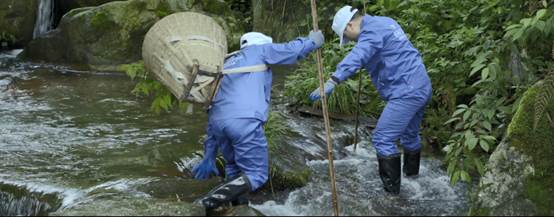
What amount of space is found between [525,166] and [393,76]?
1.25m

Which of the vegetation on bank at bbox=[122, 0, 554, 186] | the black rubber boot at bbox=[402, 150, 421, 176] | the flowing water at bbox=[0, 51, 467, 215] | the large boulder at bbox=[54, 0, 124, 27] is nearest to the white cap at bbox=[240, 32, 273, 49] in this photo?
the vegetation on bank at bbox=[122, 0, 554, 186]

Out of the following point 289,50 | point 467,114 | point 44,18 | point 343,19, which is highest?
point 343,19

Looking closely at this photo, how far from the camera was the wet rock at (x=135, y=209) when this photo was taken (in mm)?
4719

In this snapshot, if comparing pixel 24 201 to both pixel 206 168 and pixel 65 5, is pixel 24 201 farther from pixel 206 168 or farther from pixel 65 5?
pixel 65 5

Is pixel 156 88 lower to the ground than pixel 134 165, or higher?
higher

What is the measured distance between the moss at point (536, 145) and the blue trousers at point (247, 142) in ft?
6.12

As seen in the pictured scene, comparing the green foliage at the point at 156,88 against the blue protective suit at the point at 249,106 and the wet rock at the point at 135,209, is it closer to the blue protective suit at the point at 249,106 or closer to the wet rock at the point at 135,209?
the blue protective suit at the point at 249,106

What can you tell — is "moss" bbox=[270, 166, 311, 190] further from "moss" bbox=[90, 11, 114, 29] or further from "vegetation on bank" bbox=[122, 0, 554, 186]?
"moss" bbox=[90, 11, 114, 29]

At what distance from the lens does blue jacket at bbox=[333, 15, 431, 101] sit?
18.0ft

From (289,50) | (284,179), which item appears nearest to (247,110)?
(289,50)

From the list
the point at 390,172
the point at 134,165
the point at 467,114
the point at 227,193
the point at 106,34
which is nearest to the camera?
the point at 227,193

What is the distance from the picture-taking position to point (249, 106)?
4.96m

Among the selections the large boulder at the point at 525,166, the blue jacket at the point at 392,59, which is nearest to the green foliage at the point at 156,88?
the blue jacket at the point at 392,59

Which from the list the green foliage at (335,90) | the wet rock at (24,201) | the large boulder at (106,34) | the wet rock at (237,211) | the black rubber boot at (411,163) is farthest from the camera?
the large boulder at (106,34)
